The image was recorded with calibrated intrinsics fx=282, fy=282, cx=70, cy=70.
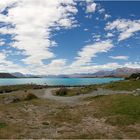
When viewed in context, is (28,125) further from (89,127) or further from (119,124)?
(119,124)

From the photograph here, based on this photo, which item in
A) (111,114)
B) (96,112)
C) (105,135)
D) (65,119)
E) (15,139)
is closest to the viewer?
(15,139)

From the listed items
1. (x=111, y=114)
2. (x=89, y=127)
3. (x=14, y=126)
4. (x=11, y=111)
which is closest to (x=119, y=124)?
(x=89, y=127)

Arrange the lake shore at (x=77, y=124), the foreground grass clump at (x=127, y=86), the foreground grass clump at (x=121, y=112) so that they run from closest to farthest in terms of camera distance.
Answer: the lake shore at (x=77, y=124)
the foreground grass clump at (x=121, y=112)
the foreground grass clump at (x=127, y=86)

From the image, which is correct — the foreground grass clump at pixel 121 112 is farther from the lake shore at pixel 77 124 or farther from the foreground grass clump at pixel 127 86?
the foreground grass clump at pixel 127 86

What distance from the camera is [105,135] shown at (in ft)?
83.2

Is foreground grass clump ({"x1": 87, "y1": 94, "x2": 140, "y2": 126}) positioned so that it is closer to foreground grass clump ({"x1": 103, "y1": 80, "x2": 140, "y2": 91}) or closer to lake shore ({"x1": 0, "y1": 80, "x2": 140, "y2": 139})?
lake shore ({"x1": 0, "y1": 80, "x2": 140, "y2": 139})

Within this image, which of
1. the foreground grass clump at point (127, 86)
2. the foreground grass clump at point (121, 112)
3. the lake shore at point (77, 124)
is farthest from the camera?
the foreground grass clump at point (127, 86)

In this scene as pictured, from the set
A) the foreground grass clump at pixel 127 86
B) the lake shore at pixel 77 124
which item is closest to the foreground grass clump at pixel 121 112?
the lake shore at pixel 77 124

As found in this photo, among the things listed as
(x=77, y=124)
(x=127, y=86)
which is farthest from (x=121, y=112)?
(x=127, y=86)

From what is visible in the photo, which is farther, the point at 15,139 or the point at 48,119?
the point at 48,119

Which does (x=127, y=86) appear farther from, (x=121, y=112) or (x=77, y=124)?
(x=77, y=124)

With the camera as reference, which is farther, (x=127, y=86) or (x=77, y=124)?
(x=127, y=86)

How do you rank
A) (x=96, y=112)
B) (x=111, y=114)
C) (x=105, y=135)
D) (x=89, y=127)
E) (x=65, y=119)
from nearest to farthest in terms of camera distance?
(x=105, y=135) < (x=89, y=127) < (x=65, y=119) < (x=111, y=114) < (x=96, y=112)

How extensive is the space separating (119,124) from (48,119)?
8708 mm
